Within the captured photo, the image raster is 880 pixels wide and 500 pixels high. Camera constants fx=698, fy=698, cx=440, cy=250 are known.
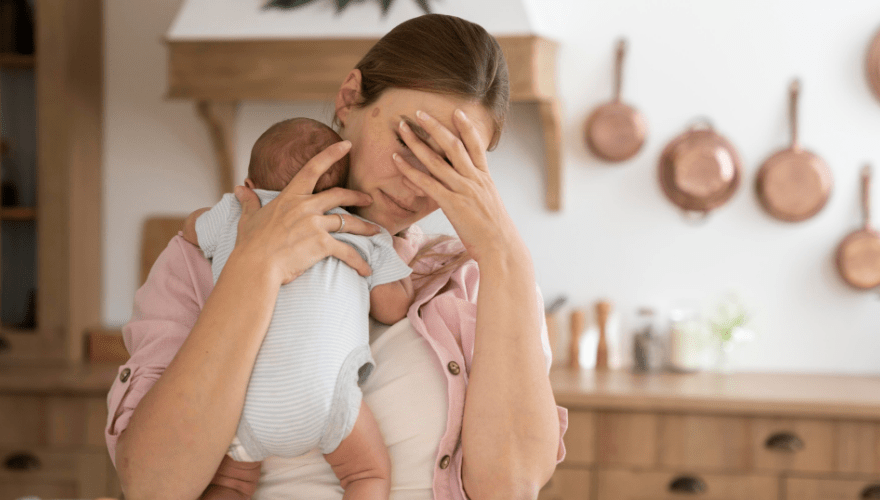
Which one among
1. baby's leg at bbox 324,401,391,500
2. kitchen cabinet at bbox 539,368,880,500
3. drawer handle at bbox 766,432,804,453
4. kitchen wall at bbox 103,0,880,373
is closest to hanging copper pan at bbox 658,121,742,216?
kitchen wall at bbox 103,0,880,373

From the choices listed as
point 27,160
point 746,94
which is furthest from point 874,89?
point 27,160

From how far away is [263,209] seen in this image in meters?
0.99

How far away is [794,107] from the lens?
8.56 ft

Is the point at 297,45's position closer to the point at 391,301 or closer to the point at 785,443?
the point at 391,301

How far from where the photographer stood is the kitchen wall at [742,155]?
8.65 feet

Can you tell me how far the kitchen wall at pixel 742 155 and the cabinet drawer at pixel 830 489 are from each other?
0.56 m

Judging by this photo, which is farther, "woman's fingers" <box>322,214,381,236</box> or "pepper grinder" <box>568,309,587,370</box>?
"pepper grinder" <box>568,309,587,370</box>

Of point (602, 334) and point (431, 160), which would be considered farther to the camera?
point (602, 334)

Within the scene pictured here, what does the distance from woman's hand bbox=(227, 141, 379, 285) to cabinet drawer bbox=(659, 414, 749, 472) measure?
155 centimetres

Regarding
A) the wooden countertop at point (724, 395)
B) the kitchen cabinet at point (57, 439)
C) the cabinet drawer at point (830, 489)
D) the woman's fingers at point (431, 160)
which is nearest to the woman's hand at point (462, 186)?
the woman's fingers at point (431, 160)

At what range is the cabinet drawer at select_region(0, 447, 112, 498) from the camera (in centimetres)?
234

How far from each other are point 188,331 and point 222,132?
1.83 meters

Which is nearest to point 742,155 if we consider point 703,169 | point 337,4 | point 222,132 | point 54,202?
point 703,169

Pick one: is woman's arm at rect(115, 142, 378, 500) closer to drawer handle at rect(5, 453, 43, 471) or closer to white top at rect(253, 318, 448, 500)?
Result: white top at rect(253, 318, 448, 500)
